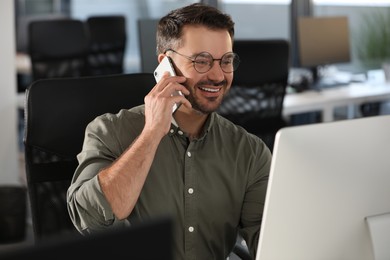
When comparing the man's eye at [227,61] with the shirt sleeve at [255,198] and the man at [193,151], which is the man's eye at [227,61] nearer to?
the man at [193,151]

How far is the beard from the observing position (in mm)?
1786

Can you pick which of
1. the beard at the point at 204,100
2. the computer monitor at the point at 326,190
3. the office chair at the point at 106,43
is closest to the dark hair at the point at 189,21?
the beard at the point at 204,100

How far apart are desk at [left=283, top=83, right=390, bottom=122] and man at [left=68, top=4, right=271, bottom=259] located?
2404mm

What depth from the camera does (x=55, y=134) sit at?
1937 mm

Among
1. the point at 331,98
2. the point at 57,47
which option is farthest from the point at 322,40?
the point at 57,47

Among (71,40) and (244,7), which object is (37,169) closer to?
(71,40)

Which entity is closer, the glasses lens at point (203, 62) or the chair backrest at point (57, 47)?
the glasses lens at point (203, 62)

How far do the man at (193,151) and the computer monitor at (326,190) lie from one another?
0.53m

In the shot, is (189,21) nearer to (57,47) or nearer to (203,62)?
(203,62)

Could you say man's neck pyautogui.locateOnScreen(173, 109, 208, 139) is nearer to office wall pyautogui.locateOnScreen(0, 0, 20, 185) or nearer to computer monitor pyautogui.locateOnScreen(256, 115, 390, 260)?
computer monitor pyautogui.locateOnScreen(256, 115, 390, 260)

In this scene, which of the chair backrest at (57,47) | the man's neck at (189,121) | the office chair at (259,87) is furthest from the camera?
the chair backrest at (57,47)

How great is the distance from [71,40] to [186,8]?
3.18 m

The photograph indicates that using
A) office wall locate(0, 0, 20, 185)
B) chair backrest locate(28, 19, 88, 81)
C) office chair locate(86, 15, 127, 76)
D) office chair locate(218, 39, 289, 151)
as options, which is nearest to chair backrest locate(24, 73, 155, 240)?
office chair locate(218, 39, 289, 151)

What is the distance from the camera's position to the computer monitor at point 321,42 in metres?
4.89
